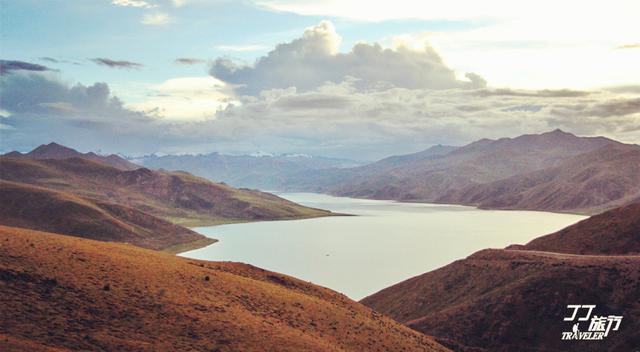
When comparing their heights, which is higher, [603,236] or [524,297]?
[603,236]

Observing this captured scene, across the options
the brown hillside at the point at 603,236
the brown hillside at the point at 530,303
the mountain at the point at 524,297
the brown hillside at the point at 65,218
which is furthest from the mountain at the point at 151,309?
the brown hillside at the point at 65,218

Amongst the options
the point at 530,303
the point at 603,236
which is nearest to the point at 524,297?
the point at 530,303

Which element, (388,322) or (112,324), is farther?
(388,322)

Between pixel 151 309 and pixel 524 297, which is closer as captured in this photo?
pixel 151 309

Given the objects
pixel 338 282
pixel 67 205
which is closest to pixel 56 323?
pixel 338 282

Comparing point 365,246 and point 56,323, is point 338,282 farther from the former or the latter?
point 56,323

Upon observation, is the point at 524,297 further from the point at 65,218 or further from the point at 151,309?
Result: the point at 65,218

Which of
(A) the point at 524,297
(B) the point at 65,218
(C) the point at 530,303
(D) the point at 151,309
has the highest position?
(D) the point at 151,309
